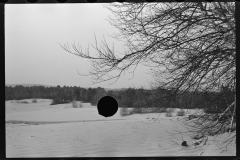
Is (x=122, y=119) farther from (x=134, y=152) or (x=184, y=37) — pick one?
(x=184, y=37)

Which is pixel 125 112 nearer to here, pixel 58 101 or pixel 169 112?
pixel 169 112

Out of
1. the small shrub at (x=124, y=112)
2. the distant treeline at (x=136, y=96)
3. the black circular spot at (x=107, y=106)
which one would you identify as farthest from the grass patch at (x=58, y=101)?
the small shrub at (x=124, y=112)

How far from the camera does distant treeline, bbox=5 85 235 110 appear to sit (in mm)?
3332

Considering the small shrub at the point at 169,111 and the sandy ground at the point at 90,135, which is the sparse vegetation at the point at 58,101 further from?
the small shrub at the point at 169,111

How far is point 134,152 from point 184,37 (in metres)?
1.94

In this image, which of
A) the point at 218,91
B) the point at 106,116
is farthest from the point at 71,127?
the point at 218,91

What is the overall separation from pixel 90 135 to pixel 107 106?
0.53 metres

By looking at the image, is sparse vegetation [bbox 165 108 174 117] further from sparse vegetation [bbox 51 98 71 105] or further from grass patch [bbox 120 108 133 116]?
sparse vegetation [bbox 51 98 71 105]

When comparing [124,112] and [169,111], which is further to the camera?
[169,111]

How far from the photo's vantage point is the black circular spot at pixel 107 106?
3.31 m

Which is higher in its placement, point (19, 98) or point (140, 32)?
point (140, 32)

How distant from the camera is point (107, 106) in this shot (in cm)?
334

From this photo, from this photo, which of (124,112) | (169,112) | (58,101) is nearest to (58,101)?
(58,101)

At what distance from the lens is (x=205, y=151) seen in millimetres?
3391
